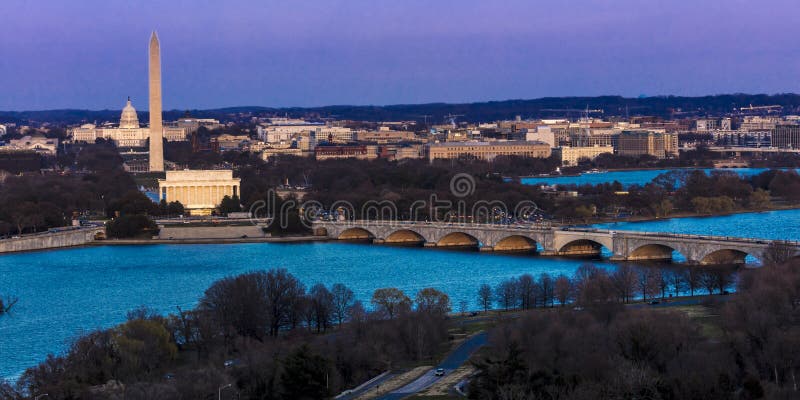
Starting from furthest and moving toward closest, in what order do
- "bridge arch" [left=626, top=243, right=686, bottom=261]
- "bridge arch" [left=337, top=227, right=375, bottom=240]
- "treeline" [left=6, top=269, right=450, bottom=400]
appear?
"bridge arch" [left=337, top=227, right=375, bottom=240], "bridge arch" [left=626, top=243, right=686, bottom=261], "treeline" [left=6, top=269, right=450, bottom=400]

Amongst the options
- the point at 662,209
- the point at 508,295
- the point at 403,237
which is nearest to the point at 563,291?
the point at 508,295

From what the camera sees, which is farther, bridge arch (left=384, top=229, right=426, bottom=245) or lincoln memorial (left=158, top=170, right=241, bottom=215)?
lincoln memorial (left=158, top=170, right=241, bottom=215)

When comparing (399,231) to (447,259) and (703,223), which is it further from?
(703,223)

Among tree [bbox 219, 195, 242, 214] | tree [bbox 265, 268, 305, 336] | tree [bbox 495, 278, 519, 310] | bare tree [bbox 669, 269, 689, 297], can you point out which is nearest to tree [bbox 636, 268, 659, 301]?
bare tree [bbox 669, 269, 689, 297]

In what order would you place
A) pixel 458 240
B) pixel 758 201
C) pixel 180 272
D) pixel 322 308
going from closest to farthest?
pixel 322 308
pixel 180 272
pixel 458 240
pixel 758 201

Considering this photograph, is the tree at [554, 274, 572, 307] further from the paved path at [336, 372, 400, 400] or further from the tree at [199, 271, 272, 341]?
the paved path at [336, 372, 400, 400]

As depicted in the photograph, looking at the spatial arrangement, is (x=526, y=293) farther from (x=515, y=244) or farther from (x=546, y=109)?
(x=546, y=109)

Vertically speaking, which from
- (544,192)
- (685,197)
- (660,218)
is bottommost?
(660,218)

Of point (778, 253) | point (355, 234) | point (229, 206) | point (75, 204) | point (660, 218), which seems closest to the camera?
point (778, 253)
